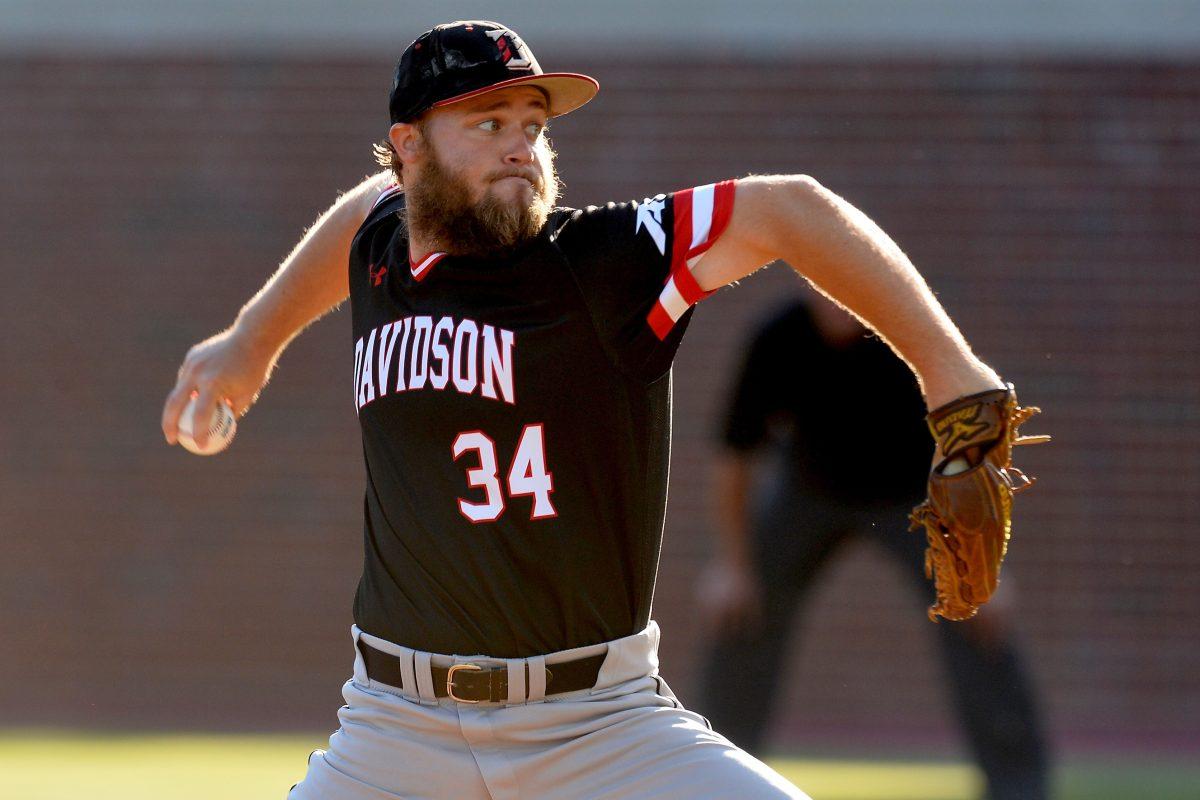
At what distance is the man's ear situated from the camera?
3.35m

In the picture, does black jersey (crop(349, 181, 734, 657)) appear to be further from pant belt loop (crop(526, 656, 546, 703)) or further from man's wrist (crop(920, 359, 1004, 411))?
man's wrist (crop(920, 359, 1004, 411))

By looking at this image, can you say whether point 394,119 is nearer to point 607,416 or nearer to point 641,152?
point 607,416

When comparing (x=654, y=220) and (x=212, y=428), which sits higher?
(x=654, y=220)

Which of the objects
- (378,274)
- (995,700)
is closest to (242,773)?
(995,700)

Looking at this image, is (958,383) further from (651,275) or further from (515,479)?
(515,479)

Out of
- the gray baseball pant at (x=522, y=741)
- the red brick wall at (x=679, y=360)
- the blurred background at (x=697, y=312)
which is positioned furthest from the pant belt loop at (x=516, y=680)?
the red brick wall at (x=679, y=360)

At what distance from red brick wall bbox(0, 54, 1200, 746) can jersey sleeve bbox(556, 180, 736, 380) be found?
5.42m

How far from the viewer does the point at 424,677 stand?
2.98m

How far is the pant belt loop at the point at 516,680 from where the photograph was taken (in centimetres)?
293

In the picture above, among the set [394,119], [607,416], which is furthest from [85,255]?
[607,416]

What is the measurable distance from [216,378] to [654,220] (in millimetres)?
1185

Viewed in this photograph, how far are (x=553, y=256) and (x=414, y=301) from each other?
1.08 ft

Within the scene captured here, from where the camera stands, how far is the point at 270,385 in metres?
8.72

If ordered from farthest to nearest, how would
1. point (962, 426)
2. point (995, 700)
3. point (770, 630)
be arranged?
1. point (770, 630)
2. point (995, 700)
3. point (962, 426)
